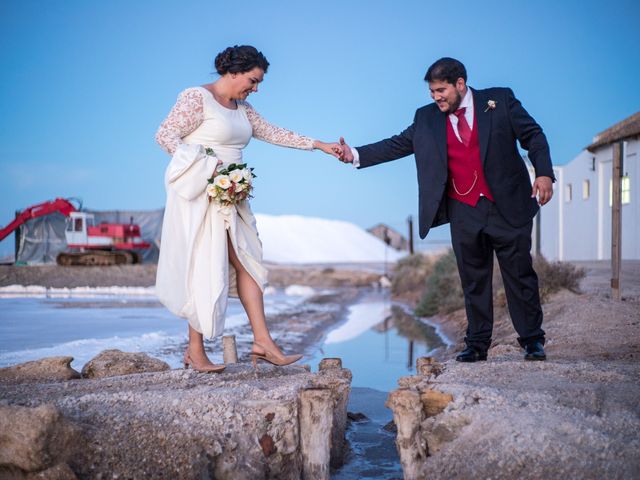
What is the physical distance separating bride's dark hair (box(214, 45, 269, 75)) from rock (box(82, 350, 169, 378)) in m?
2.08

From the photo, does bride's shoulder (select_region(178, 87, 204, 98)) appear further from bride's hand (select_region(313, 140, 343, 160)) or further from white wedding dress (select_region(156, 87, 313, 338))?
bride's hand (select_region(313, 140, 343, 160))

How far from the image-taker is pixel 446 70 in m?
4.54

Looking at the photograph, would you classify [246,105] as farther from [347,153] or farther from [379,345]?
[379,345]

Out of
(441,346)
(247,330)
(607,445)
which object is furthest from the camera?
(247,330)

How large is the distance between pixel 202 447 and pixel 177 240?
1.51 metres

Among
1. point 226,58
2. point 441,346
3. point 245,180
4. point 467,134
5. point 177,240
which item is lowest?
point 441,346

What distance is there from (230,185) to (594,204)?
23.6 meters

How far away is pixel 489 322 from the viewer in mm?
4832

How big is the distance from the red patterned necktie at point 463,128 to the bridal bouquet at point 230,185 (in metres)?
1.37

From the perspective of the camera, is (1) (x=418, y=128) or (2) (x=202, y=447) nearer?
(2) (x=202, y=447)

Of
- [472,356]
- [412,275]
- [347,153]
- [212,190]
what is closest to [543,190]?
[472,356]

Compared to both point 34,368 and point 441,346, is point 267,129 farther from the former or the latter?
point 441,346

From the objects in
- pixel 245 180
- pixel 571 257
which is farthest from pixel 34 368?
pixel 571 257

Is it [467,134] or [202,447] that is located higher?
[467,134]
